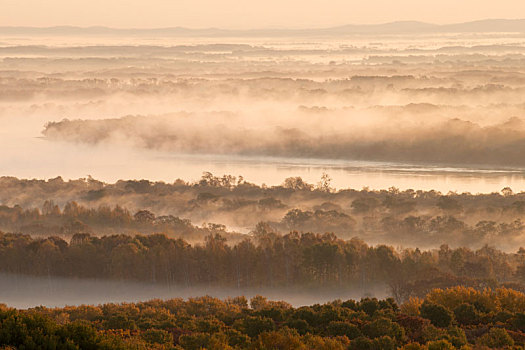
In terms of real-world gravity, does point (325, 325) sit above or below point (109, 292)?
below

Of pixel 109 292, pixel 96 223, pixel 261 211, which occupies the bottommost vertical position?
pixel 109 292

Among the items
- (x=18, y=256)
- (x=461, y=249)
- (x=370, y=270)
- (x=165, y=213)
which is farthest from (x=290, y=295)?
(x=165, y=213)

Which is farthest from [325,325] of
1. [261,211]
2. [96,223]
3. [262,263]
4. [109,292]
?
[261,211]

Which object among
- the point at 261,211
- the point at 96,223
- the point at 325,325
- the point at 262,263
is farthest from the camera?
the point at 261,211

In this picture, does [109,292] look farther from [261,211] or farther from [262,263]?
[261,211]

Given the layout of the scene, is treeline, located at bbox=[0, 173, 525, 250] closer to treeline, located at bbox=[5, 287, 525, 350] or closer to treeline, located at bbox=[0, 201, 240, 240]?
treeline, located at bbox=[0, 201, 240, 240]

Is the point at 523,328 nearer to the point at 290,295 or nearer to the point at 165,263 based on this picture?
the point at 290,295

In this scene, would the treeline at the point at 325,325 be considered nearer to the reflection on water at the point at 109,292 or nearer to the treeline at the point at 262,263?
the reflection on water at the point at 109,292
